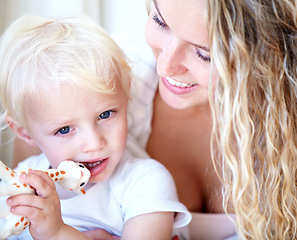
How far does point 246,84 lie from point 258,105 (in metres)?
0.09

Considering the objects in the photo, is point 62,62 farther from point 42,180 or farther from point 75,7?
point 75,7

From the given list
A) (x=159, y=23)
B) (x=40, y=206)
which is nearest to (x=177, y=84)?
(x=159, y=23)

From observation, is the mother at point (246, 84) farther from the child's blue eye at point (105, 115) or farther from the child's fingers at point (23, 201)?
the child's fingers at point (23, 201)

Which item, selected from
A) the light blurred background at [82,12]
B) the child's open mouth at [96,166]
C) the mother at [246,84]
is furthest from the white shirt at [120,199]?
the light blurred background at [82,12]

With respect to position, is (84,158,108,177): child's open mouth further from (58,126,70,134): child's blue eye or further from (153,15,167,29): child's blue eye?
(153,15,167,29): child's blue eye

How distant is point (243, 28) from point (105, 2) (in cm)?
121

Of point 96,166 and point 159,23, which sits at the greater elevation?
point 159,23

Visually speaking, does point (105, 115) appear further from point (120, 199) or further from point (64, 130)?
point (120, 199)

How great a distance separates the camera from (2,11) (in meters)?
1.76

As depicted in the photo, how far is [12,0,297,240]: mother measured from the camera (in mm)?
1068

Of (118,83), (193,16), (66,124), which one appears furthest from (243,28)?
(66,124)

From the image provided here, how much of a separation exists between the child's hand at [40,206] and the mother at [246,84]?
17.0 inches

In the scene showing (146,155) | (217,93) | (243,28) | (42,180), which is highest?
(243,28)

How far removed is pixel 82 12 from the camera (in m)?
1.91
